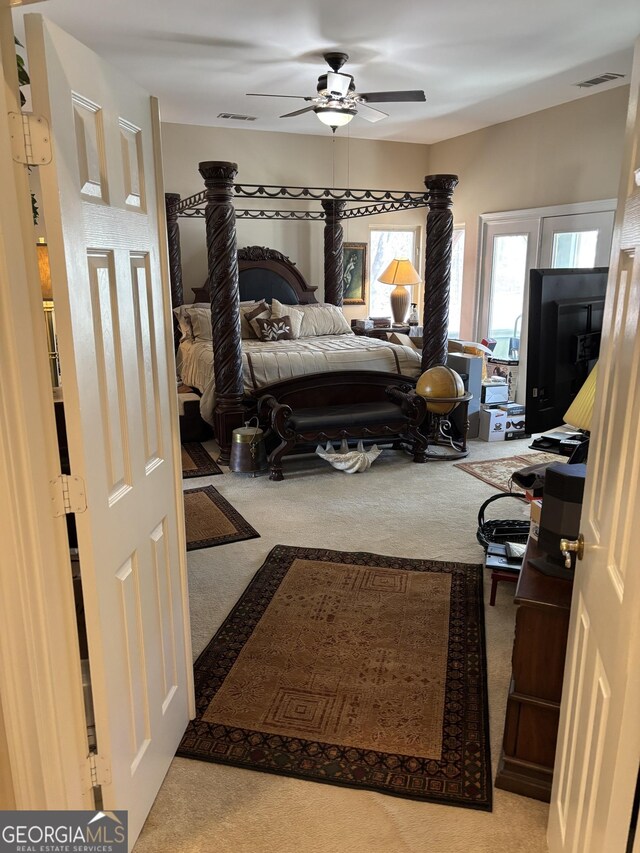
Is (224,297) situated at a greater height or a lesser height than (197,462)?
greater

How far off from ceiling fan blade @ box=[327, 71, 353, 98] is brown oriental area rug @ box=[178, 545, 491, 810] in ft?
11.1

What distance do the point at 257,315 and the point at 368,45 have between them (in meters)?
2.85

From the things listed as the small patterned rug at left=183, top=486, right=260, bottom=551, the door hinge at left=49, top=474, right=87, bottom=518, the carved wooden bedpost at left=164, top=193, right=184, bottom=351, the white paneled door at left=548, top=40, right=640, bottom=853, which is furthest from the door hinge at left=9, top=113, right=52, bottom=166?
the carved wooden bedpost at left=164, top=193, right=184, bottom=351

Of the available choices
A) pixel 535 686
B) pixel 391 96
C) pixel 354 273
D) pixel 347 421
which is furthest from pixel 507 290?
pixel 535 686

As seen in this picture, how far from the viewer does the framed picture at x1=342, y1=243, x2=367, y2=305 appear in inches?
313

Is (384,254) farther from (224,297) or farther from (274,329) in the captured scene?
(224,297)

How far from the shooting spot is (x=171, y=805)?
189 centimetres

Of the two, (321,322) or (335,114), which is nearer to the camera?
(335,114)

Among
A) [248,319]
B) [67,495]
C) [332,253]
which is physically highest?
[332,253]

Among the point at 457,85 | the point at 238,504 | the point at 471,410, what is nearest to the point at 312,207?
the point at 457,85

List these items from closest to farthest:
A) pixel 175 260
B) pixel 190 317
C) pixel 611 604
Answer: pixel 611 604, pixel 190 317, pixel 175 260

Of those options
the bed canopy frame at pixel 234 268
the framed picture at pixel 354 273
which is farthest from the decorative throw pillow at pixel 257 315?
the framed picture at pixel 354 273

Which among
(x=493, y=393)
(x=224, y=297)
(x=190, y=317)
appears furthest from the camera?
(x=190, y=317)

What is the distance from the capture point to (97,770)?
1.58 meters
